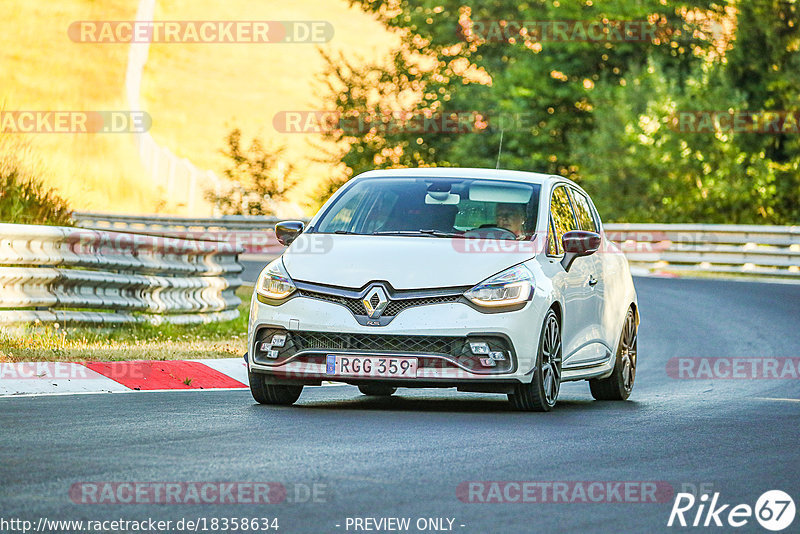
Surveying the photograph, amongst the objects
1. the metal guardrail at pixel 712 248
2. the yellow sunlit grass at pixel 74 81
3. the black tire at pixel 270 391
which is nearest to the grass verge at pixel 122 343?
the black tire at pixel 270 391

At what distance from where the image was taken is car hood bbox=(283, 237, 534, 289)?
32.8 ft

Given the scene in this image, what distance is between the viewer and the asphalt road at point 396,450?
21.0 feet

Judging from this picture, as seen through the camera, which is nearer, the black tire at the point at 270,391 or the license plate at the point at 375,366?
the license plate at the point at 375,366

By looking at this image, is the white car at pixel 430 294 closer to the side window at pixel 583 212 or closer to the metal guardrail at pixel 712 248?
the side window at pixel 583 212

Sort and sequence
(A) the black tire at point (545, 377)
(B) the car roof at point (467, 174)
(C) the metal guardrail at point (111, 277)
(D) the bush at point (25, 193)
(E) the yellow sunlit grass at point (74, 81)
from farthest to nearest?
(E) the yellow sunlit grass at point (74, 81) → (D) the bush at point (25, 193) → (C) the metal guardrail at point (111, 277) → (B) the car roof at point (467, 174) → (A) the black tire at point (545, 377)

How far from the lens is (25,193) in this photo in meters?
17.6

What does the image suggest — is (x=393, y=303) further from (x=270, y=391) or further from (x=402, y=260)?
(x=270, y=391)

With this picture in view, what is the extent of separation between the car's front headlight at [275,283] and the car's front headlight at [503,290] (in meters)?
1.16

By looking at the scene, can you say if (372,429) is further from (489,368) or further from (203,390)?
(203,390)

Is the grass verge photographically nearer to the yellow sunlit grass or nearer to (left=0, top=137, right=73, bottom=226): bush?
(left=0, top=137, right=73, bottom=226): bush

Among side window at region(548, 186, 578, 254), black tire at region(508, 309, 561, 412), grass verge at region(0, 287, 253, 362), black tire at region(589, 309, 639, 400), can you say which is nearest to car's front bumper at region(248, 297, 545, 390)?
black tire at region(508, 309, 561, 412)

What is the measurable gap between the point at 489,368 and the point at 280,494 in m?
3.49

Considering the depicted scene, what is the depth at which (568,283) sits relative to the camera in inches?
433

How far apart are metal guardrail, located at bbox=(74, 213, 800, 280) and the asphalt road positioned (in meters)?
18.5
